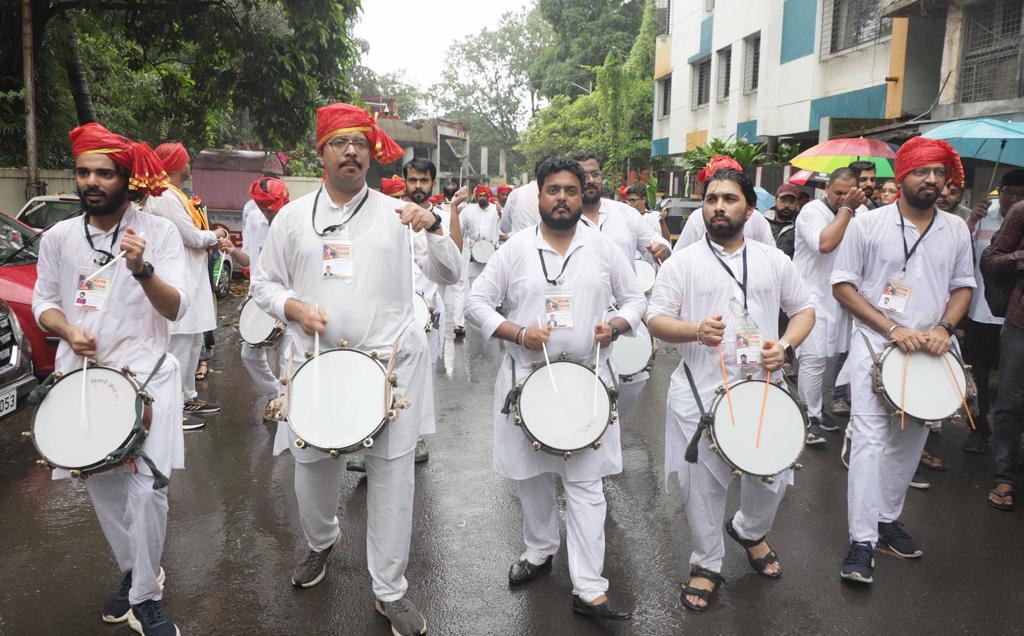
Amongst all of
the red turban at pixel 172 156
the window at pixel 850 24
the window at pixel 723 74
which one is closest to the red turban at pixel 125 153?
the red turban at pixel 172 156

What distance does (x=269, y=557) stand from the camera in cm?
444

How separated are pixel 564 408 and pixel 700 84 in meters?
24.8

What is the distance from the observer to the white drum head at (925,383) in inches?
165

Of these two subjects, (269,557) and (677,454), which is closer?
(677,454)

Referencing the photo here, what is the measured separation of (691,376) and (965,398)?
4.92 feet

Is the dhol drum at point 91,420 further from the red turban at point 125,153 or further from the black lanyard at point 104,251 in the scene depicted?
the red turban at point 125,153

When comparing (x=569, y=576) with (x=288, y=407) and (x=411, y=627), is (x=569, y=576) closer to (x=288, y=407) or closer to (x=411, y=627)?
(x=411, y=627)

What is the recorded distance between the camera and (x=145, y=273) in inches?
135

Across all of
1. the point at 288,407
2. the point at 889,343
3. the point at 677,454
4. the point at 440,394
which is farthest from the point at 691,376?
the point at 440,394

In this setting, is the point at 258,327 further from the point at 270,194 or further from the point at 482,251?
the point at 482,251

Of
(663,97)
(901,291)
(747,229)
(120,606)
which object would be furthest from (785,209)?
(663,97)

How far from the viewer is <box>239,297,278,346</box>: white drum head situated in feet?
21.1

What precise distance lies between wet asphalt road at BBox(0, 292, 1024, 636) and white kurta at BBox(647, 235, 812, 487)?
673 mm

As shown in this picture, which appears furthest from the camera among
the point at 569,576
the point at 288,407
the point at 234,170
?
the point at 234,170
